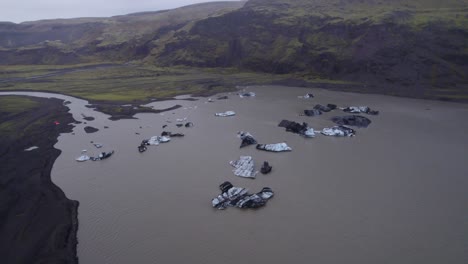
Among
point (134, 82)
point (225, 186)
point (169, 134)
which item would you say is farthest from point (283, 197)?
point (134, 82)

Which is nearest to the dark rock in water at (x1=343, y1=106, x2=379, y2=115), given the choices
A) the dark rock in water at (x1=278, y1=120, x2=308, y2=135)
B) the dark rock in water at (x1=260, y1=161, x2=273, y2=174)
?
the dark rock in water at (x1=278, y1=120, x2=308, y2=135)

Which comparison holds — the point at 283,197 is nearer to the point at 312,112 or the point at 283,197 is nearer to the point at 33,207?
the point at 33,207

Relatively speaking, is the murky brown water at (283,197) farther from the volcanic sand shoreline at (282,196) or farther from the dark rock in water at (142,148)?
the dark rock in water at (142,148)

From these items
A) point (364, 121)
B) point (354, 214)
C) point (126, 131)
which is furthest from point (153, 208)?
point (364, 121)

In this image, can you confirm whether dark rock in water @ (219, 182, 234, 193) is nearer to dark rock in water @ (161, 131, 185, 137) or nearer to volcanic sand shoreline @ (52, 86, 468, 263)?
volcanic sand shoreline @ (52, 86, 468, 263)

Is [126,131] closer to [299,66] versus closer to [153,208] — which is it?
[153,208]

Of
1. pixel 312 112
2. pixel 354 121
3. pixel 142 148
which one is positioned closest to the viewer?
pixel 142 148

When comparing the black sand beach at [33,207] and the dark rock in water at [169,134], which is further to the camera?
the dark rock in water at [169,134]

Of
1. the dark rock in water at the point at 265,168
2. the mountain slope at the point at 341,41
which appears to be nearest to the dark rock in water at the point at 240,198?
the dark rock in water at the point at 265,168

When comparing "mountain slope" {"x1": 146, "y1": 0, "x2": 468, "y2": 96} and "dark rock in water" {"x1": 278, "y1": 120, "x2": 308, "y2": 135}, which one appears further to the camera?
"mountain slope" {"x1": 146, "y1": 0, "x2": 468, "y2": 96}
